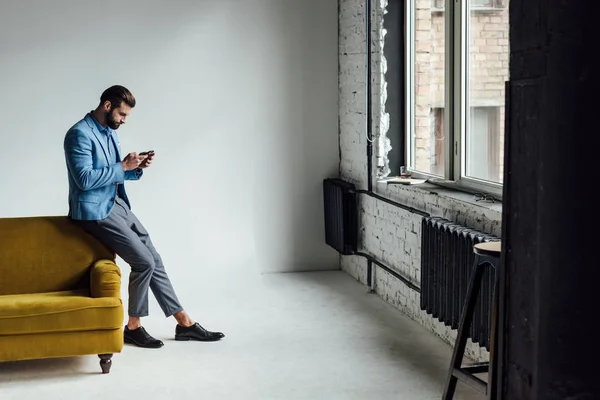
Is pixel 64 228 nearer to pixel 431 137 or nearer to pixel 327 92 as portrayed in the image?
pixel 431 137

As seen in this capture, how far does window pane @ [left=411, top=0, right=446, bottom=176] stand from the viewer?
5531 millimetres

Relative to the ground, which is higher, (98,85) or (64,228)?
(98,85)

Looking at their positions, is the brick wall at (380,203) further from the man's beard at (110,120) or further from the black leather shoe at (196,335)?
the man's beard at (110,120)

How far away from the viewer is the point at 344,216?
664 centimetres

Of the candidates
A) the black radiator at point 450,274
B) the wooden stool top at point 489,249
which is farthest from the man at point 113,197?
the wooden stool top at point 489,249

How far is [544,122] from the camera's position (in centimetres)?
130

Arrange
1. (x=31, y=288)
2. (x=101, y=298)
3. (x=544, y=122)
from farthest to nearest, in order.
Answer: (x=31, y=288) < (x=101, y=298) < (x=544, y=122)

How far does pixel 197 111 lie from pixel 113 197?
2153 millimetres

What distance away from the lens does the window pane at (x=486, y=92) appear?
4.52 metres

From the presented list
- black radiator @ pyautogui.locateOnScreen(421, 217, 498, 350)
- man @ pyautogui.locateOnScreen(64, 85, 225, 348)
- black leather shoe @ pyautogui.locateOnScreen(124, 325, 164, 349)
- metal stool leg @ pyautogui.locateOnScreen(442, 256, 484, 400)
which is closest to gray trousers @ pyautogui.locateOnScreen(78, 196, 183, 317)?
man @ pyautogui.locateOnScreen(64, 85, 225, 348)

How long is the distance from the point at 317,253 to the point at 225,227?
898mm

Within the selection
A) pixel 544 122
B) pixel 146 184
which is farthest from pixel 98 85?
pixel 544 122

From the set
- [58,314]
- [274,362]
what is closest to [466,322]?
[274,362]

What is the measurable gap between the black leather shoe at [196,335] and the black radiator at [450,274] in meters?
1.32
